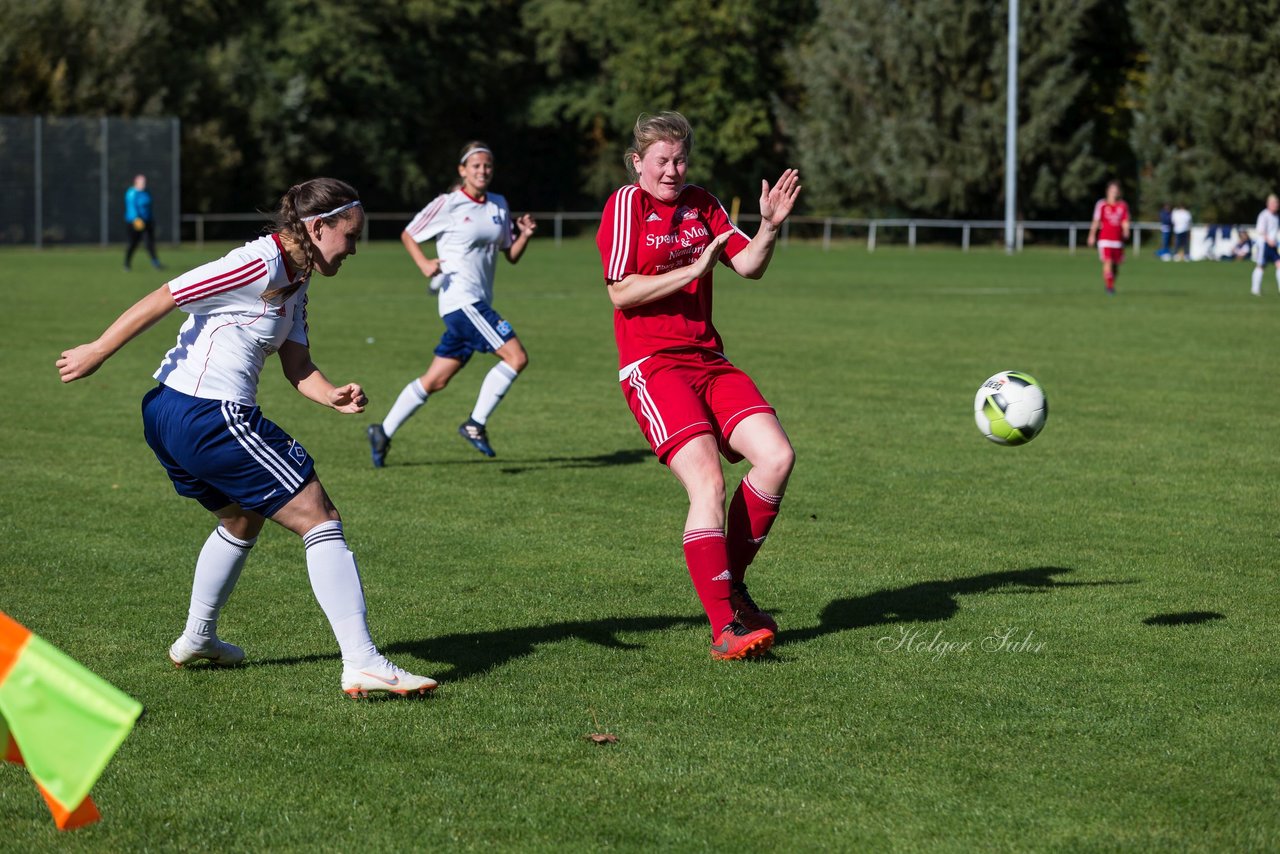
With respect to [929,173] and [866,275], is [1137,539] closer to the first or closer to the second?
[866,275]

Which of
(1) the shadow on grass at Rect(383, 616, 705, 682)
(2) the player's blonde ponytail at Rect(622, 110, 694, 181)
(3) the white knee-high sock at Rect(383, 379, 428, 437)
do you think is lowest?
(1) the shadow on grass at Rect(383, 616, 705, 682)

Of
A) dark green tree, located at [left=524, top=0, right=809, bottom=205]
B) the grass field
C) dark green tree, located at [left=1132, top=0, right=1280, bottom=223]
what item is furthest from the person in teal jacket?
dark green tree, located at [left=1132, top=0, right=1280, bottom=223]

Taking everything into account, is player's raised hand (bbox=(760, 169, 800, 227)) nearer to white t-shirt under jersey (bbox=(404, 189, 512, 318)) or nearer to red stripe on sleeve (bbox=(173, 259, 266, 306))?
red stripe on sleeve (bbox=(173, 259, 266, 306))

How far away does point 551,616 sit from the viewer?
6469 mm

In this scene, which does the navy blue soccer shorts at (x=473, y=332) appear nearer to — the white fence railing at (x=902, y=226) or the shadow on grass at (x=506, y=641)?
the shadow on grass at (x=506, y=641)

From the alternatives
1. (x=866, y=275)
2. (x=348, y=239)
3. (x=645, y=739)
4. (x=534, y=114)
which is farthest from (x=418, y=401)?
(x=534, y=114)

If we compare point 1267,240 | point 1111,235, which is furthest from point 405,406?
point 1267,240

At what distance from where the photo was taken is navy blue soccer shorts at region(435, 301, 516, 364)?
1097 centimetres

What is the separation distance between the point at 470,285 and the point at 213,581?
5.74 meters

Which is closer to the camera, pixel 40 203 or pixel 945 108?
pixel 40 203

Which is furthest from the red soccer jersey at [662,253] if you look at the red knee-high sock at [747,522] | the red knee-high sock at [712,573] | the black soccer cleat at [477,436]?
the black soccer cleat at [477,436]

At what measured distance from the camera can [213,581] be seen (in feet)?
18.3

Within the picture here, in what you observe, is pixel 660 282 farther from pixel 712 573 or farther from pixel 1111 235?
pixel 1111 235

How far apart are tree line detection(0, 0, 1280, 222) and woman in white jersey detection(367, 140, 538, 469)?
124 ft
